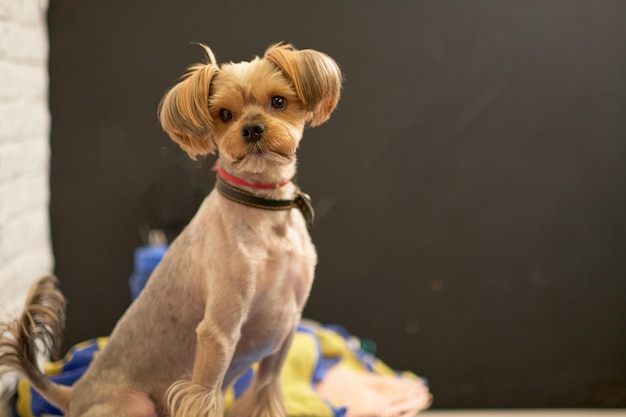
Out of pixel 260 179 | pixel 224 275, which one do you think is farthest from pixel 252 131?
pixel 224 275

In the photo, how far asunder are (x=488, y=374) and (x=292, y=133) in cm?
161

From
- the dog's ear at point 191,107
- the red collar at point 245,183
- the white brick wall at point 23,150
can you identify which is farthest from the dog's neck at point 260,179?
the white brick wall at point 23,150

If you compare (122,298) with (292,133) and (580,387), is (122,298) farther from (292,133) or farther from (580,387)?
(580,387)

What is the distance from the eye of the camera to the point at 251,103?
125 centimetres

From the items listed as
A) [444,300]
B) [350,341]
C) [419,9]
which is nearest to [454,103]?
[419,9]

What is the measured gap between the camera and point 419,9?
2.28 metres

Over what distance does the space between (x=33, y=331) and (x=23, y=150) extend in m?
0.77

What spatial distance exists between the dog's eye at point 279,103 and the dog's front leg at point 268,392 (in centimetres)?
49

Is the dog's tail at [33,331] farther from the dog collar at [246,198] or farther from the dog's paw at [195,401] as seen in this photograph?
the dog collar at [246,198]

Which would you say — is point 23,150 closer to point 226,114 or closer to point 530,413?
point 226,114

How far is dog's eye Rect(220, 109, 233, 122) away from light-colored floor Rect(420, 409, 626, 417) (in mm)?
1613

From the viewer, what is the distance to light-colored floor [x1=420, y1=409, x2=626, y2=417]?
8.11ft

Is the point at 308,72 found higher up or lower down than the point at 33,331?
higher up

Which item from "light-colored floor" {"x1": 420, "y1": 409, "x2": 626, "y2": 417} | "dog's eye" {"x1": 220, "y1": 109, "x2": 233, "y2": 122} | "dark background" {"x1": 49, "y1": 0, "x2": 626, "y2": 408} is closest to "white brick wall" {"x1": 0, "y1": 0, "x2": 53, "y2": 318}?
"dark background" {"x1": 49, "y1": 0, "x2": 626, "y2": 408}
